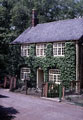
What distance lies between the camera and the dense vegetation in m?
32.8

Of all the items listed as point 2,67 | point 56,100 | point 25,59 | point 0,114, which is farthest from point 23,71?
point 0,114

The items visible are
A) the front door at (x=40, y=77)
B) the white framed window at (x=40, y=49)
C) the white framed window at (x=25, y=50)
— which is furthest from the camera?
the white framed window at (x=25, y=50)

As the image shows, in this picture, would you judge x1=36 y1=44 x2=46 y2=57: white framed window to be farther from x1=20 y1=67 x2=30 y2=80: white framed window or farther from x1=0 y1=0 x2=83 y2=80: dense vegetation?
x1=0 y1=0 x2=83 y2=80: dense vegetation

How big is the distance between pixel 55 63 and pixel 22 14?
1832cm

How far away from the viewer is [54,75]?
26.3 meters

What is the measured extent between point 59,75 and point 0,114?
43.4 feet

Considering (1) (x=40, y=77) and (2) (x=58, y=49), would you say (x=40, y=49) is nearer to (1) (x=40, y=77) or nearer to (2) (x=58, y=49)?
(2) (x=58, y=49)

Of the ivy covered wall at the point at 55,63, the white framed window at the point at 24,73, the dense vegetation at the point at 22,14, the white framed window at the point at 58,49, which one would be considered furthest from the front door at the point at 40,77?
the dense vegetation at the point at 22,14

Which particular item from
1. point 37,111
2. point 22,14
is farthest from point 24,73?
point 22,14

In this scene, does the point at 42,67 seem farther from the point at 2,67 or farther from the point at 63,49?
the point at 2,67

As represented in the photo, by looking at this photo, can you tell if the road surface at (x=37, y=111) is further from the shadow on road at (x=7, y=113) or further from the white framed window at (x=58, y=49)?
the white framed window at (x=58, y=49)

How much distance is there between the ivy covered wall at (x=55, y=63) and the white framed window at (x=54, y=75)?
40 centimetres

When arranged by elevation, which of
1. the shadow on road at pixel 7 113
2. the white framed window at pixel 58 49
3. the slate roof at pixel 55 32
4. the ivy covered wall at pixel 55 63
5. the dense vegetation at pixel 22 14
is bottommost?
the shadow on road at pixel 7 113

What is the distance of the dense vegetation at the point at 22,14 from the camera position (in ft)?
108
